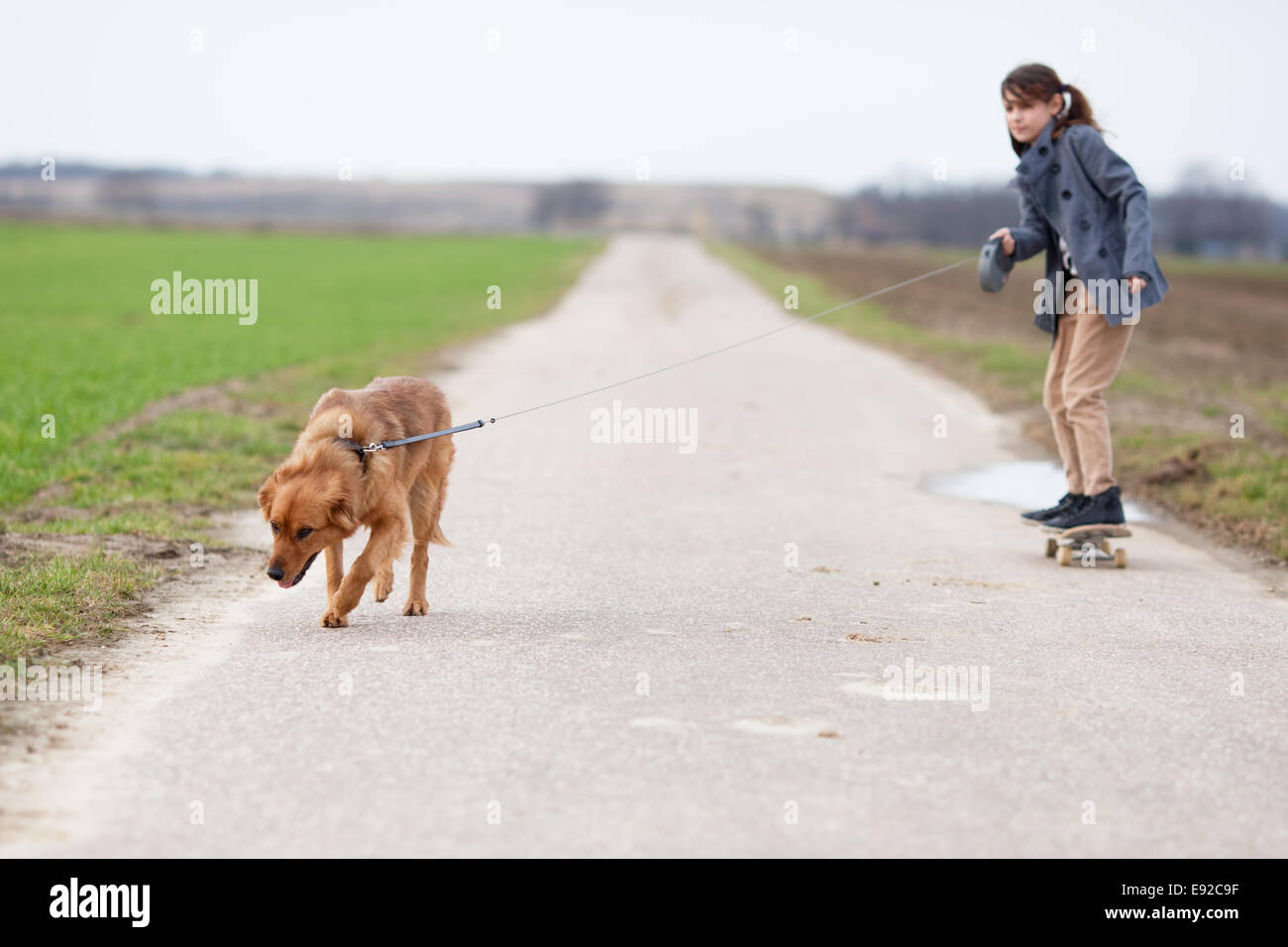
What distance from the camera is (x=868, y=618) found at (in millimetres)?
5918

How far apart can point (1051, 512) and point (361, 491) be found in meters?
4.17

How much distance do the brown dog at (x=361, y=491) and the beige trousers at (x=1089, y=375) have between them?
3.56 m

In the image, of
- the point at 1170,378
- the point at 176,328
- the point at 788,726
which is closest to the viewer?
the point at 788,726

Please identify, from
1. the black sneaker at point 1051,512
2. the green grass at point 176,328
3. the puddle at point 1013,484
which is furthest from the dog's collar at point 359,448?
the puddle at point 1013,484

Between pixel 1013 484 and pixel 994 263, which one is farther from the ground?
pixel 994 263

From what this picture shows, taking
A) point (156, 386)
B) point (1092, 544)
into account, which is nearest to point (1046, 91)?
point (1092, 544)

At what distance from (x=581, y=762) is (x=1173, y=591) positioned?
3.99 m

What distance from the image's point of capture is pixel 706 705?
14.9 feet

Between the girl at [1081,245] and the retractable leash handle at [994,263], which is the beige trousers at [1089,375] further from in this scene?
the retractable leash handle at [994,263]

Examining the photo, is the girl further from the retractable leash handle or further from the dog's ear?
the dog's ear

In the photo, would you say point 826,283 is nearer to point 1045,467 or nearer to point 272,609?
point 1045,467

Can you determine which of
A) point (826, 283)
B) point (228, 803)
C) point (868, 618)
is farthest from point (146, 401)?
point (826, 283)

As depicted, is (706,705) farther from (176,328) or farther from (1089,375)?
(176,328)
